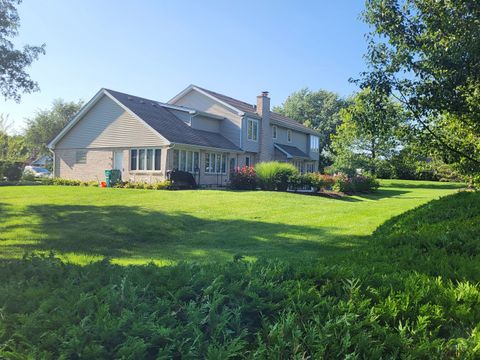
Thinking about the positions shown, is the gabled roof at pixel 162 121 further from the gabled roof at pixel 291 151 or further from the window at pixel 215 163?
the gabled roof at pixel 291 151

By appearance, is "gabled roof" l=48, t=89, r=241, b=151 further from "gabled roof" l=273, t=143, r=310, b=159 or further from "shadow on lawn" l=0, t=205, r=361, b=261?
"shadow on lawn" l=0, t=205, r=361, b=261

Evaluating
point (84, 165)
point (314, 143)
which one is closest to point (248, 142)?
point (84, 165)

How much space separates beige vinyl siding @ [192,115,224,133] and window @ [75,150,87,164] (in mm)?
7508

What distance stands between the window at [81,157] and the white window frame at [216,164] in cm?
825

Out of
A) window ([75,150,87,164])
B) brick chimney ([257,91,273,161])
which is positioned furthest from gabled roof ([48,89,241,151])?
brick chimney ([257,91,273,161])

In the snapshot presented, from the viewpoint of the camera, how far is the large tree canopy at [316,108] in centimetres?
5900

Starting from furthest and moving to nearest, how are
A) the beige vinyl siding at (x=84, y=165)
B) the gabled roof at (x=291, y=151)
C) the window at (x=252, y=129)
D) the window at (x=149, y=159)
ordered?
the gabled roof at (x=291, y=151) < the window at (x=252, y=129) < the beige vinyl siding at (x=84, y=165) < the window at (x=149, y=159)

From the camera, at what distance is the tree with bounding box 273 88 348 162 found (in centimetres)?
→ 5900

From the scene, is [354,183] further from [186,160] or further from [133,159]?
[133,159]

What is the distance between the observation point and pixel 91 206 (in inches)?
524

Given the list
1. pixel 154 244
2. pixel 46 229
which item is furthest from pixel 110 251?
pixel 46 229

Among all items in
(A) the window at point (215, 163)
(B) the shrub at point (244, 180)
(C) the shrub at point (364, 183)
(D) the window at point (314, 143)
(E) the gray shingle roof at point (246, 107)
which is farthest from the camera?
(D) the window at point (314, 143)

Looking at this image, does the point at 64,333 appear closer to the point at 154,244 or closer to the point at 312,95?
the point at 154,244

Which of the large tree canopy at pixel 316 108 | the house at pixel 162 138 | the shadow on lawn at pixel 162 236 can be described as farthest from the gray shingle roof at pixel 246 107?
the shadow on lawn at pixel 162 236
